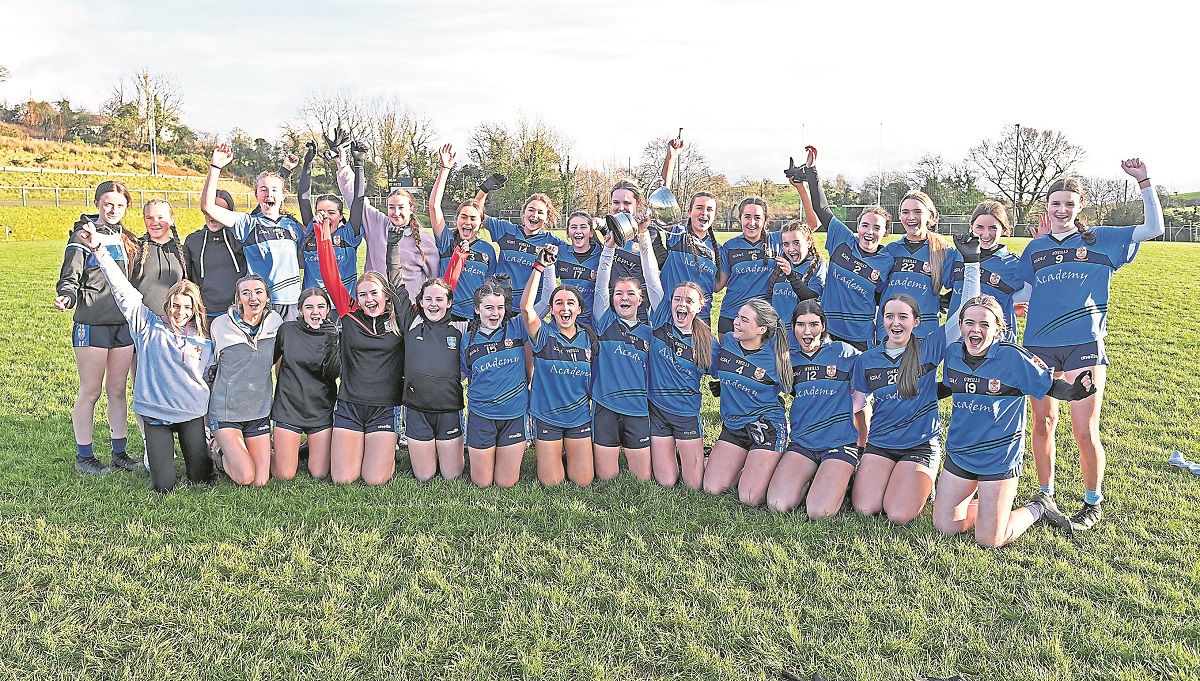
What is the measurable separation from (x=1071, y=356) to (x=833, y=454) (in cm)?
156

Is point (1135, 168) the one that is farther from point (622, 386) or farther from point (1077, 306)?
point (622, 386)

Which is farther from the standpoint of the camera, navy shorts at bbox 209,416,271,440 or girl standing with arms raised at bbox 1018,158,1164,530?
navy shorts at bbox 209,416,271,440

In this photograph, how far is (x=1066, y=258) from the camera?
506 centimetres

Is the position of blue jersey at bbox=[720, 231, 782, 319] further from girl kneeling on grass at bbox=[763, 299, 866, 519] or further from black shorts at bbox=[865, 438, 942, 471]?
black shorts at bbox=[865, 438, 942, 471]

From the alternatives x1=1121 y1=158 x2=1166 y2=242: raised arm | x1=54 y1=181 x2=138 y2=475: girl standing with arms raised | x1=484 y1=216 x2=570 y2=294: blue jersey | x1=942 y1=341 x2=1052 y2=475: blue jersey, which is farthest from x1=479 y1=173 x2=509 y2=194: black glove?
x1=1121 y1=158 x2=1166 y2=242: raised arm

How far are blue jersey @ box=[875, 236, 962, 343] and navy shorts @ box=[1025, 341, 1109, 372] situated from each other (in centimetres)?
71

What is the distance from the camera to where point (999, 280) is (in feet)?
17.7

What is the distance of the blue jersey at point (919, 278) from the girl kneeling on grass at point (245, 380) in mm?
4220

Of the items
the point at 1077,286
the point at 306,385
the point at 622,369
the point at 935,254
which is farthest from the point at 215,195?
the point at 1077,286

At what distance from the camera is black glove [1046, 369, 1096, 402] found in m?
4.15

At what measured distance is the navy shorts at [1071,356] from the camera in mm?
4910

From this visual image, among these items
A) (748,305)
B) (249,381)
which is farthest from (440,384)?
(748,305)

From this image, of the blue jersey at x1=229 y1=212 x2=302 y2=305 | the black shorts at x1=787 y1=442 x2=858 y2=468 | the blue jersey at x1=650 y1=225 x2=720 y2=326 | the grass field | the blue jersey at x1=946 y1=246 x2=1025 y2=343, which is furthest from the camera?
the blue jersey at x1=650 y1=225 x2=720 y2=326

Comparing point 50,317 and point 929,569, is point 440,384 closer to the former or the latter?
point 929,569
